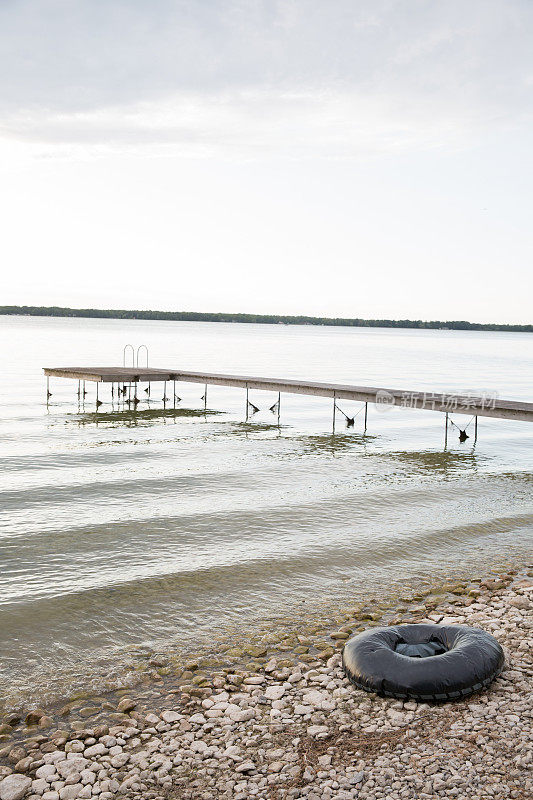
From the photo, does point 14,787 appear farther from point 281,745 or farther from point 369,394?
point 369,394

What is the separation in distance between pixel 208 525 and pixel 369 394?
909 cm

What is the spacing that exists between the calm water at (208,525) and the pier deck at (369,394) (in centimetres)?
122

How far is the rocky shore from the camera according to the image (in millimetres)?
3391

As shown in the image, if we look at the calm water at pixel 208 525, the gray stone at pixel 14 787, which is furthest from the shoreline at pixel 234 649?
the gray stone at pixel 14 787

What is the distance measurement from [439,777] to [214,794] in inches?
48.9

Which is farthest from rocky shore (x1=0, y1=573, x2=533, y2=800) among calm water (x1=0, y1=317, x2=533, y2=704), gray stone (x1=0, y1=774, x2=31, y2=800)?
calm water (x1=0, y1=317, x2=533, y2=704)

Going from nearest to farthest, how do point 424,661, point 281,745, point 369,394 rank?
point 281,745, point 424,661, point 369,394

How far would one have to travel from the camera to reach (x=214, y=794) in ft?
11.1

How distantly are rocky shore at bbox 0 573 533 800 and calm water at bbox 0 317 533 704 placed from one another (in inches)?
32.8

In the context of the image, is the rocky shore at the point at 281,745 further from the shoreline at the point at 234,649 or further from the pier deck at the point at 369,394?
the pier deck at the point at 369,394

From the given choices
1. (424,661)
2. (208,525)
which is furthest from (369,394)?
(424,661)

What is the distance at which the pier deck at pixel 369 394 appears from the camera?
1468 cm

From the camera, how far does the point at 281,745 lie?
12.6 feet

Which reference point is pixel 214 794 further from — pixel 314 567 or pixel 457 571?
pixel 457 571
